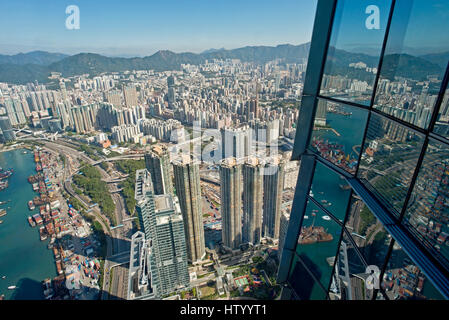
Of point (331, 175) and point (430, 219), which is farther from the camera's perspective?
point (331, 175)

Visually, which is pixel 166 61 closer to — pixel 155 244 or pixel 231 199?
pixel 231 199

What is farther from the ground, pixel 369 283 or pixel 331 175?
pixel 331 175

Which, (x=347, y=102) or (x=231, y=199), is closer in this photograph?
(x=347, y=102)

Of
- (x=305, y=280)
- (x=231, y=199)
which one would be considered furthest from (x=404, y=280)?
(x=231, y=199)

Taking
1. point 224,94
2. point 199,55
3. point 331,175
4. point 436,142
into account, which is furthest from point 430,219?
point 199,55

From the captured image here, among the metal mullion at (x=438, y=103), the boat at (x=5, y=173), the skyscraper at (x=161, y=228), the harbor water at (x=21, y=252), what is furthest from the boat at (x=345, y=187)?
the boat at (x=5, y=173)

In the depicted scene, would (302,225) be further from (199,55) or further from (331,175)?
(199,55)

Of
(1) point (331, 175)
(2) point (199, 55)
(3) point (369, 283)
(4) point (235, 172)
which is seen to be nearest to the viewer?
(3) point (369, 283)
